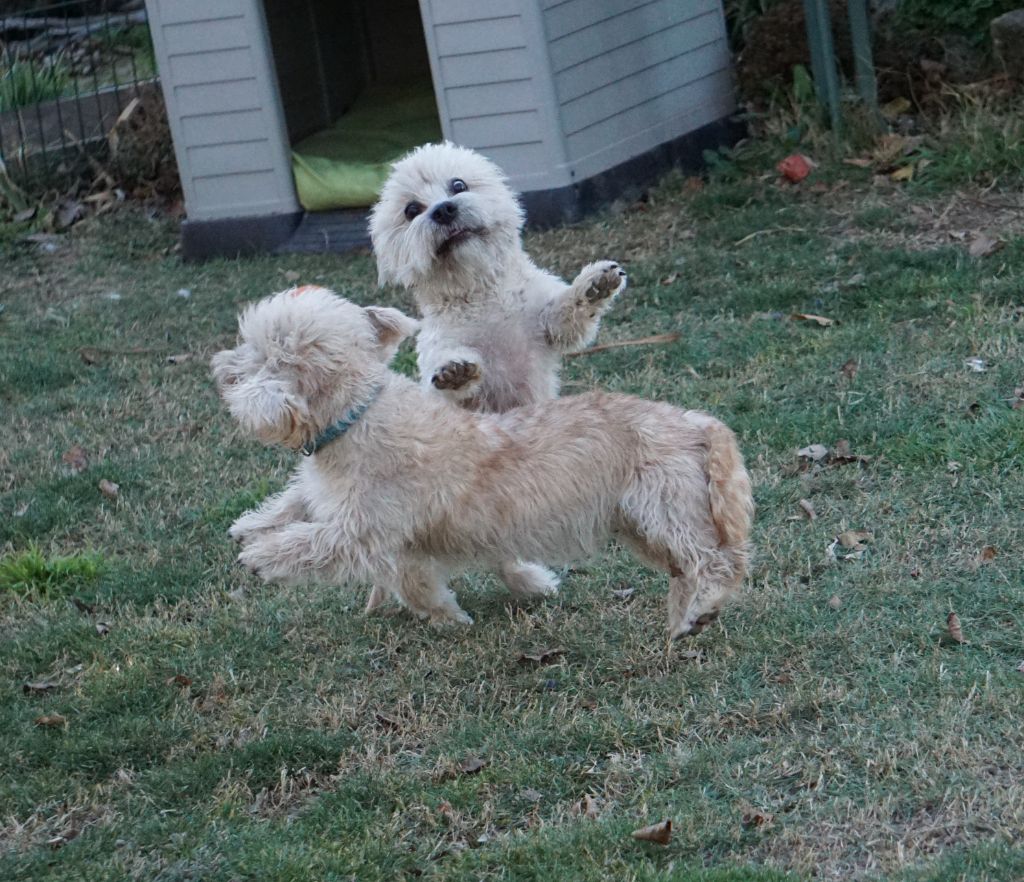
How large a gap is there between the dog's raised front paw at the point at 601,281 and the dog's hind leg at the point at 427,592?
1.20m

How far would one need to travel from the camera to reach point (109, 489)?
611 centimetres

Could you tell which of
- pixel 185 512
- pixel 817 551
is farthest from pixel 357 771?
pixel 185 512

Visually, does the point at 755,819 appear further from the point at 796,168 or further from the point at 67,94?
the point at 67,94

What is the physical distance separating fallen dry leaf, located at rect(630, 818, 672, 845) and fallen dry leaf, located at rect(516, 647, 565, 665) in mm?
1113

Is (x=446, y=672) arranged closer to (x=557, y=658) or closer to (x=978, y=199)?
(x=557, y=658)

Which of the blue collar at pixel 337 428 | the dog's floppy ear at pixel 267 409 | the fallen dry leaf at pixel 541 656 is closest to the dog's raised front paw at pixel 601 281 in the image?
the blue collar at pixel 337 428

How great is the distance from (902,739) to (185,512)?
3262 mm

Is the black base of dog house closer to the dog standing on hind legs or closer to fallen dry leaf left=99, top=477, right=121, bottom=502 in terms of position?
fallen dry leaf left=99, top=477, right=121, bottom=502

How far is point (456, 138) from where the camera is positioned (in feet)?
30.2

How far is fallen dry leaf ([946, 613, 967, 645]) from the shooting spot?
419cm

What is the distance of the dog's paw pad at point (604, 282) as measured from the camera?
5.08 metres

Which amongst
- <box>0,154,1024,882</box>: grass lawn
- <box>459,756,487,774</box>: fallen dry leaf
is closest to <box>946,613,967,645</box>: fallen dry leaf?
<box>0,154,1024,882</box>: grass lawn

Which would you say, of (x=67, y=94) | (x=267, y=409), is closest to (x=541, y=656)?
(x=267, y=409)

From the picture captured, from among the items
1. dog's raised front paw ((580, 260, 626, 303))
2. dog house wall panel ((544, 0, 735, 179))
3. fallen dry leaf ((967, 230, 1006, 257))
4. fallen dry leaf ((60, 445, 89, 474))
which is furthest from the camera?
dog house wall panel ((544, 0, 735, 179))
